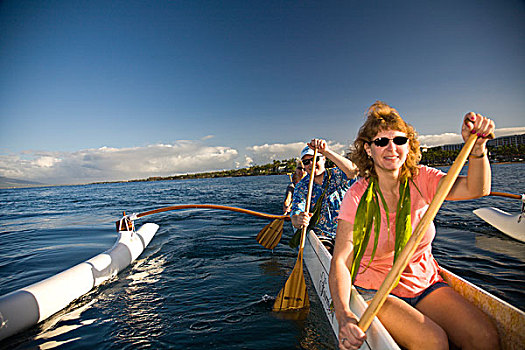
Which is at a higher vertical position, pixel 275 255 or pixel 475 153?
pixel 475 153

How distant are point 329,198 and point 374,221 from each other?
211 cm

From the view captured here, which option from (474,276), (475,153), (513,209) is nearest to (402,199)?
(475,153)

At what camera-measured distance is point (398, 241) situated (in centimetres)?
199

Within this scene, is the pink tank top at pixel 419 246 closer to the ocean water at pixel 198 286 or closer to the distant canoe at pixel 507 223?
the ocean water at pixel 198 286

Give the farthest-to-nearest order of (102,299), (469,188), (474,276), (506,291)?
(474,276)
(102,299)
(506,291)
(469,188)

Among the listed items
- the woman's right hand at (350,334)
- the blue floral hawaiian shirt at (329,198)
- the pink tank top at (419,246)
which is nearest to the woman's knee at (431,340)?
the pink tank top at (419,246)

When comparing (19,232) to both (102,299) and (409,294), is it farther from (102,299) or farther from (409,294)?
(409,294)

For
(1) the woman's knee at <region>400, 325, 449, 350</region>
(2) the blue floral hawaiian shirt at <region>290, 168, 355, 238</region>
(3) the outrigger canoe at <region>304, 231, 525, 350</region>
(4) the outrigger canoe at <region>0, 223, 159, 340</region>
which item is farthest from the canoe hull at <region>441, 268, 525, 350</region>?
(4) the outrigger canoe at <region>0, 223, 159, 340</region>

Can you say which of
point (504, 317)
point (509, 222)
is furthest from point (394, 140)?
point (509, 222)

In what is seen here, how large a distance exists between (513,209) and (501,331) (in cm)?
1137

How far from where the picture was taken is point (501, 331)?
1.97 meters

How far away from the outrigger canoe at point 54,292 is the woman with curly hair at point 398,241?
379cm

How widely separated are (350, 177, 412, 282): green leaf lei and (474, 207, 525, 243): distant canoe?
253 inches

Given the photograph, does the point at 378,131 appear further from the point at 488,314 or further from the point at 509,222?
the point at 509,222
